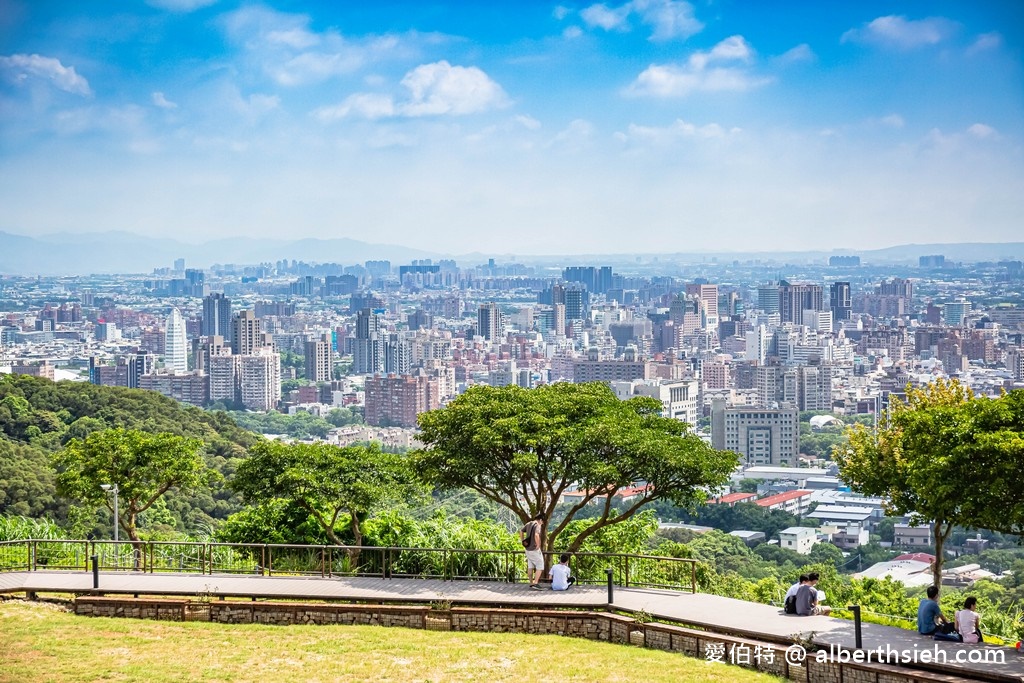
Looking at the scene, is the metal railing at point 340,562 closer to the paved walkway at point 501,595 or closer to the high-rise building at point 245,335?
the paved walkway at point 501,595

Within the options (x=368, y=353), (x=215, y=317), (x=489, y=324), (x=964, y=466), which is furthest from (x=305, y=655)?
(x=489, y=324)

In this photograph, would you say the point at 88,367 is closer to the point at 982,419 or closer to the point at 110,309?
the point at 110,309

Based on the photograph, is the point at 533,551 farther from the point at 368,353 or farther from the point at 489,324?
the point at 489,324

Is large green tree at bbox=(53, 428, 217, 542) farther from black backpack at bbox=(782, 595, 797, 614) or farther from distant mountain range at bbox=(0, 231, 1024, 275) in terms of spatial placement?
distant mountain range at bbox=(0, 231, 1024, 275)

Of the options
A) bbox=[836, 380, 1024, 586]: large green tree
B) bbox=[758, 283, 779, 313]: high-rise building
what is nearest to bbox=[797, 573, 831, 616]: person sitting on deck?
bbox=[836, 380, 1024, 586]: large green tree

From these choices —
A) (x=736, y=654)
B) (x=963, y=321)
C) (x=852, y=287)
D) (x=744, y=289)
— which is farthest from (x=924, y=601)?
(x=744, y=289)

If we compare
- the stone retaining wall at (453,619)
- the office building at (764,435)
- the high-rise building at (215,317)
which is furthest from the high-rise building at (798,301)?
the stone retaining wall at (453,619)
